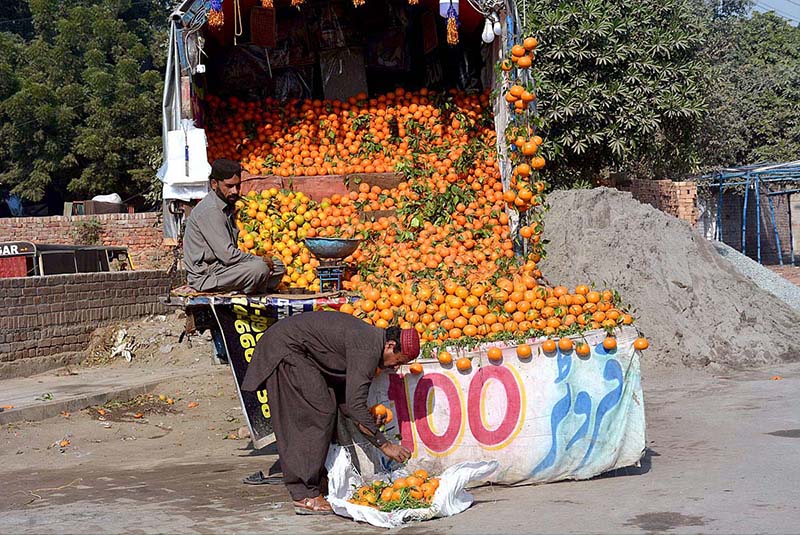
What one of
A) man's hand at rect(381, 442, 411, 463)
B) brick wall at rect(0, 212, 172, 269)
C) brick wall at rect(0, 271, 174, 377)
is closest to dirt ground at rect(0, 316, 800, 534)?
man's hand at rect(381, 442, 411, 463)

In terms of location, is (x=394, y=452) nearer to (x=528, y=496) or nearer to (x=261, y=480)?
(x=528, y=496)

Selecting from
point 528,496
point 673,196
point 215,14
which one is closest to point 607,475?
point 528,496

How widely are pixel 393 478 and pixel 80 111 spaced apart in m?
21.1

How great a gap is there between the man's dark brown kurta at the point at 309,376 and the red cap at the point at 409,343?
12cm

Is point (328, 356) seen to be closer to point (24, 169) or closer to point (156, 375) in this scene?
point (156, 375)

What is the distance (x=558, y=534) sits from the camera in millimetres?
4602

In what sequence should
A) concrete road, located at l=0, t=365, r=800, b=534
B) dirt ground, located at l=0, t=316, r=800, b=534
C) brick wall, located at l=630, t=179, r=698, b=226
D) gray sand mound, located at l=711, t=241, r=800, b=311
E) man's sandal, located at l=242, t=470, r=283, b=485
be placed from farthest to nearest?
brick wall, located at l=630, t=179, r=698, b=226, gray sand mound, located at l=711, t=241, r=800, b=311, man's sandal, located at l=242, t=470, r=283, b=485, dirt ground, located at l=0, t=316, r=800, b=534, concrete road, located at l=0, t=365, r=800, b=534

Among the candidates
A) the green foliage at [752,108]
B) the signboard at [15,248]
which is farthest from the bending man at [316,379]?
the green foliage at [752,108]

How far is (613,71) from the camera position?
14438 mm

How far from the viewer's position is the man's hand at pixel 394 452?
544cm

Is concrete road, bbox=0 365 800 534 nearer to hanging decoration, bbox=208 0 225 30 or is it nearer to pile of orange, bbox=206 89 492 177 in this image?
pile of orange, bbox=206 89 492 177

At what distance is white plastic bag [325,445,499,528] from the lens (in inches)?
199

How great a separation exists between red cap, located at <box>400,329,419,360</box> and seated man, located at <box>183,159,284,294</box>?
1.54 metres

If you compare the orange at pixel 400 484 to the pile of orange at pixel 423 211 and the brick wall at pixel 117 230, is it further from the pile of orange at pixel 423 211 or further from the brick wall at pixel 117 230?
the brick wall at pixel 117 230
